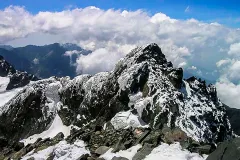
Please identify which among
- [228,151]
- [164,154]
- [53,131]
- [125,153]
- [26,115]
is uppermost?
[26,115]

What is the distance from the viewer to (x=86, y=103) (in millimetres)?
151000

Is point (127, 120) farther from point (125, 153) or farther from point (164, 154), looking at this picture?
point (164, 154)

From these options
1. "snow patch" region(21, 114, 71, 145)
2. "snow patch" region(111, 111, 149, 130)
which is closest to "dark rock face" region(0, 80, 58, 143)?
"snow patch" region(21, 114, 71, 145)

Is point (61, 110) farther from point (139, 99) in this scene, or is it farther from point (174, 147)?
point (174, 147)

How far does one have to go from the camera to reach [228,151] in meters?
34.8

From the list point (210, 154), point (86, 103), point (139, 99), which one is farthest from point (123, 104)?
point (210, 154)

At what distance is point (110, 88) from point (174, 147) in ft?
341

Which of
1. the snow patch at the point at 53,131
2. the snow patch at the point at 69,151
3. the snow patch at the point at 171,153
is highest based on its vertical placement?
the snow patch at the point at 171,153

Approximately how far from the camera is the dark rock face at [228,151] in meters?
33.8

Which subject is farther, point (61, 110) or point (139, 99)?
point (61, 110)

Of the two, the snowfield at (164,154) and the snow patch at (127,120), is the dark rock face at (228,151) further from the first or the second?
the snow patch at (127,120)

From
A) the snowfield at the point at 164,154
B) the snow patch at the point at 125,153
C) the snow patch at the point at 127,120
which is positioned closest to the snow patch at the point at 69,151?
the snow patch at the point at 125,153

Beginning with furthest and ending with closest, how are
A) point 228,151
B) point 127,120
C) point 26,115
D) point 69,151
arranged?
point 26,115 < point 127,120 < point 69,151 < point 228,151

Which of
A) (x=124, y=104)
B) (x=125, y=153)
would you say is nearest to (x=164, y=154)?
(x=125, y=153)
